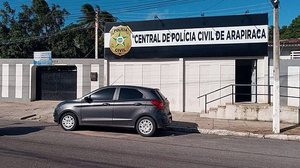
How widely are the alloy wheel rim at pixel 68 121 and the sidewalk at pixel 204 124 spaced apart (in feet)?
11.9

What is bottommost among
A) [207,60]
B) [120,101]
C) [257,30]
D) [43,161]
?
[43,161]

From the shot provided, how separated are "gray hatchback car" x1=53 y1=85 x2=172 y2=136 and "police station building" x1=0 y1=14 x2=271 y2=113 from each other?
7.15 meters

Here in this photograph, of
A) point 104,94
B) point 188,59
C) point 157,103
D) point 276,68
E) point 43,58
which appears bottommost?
point 157,103

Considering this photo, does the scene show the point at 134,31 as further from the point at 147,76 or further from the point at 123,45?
the point at 147,76

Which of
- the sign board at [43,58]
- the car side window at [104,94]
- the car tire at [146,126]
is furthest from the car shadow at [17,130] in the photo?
the sign board at [43,58]

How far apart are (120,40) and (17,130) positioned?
9458mm

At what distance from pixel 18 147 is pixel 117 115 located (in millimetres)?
3925

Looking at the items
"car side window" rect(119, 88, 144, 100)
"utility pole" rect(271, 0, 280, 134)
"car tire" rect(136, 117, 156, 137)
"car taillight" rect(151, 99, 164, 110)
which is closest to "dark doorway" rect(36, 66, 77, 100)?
"car side window" rect(119, 88, 144, 100)

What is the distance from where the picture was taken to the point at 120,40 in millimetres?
21781

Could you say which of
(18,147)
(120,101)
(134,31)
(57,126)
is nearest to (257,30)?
(134,31)

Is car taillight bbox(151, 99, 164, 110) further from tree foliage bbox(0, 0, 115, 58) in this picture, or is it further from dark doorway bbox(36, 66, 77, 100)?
tree foliage bbox(0, 0, 115, 58)

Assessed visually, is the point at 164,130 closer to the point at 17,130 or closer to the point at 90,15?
the point at 17,130

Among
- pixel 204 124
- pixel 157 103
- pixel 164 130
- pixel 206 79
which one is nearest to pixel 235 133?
pixel 204 124

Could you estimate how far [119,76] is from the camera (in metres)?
22.0
